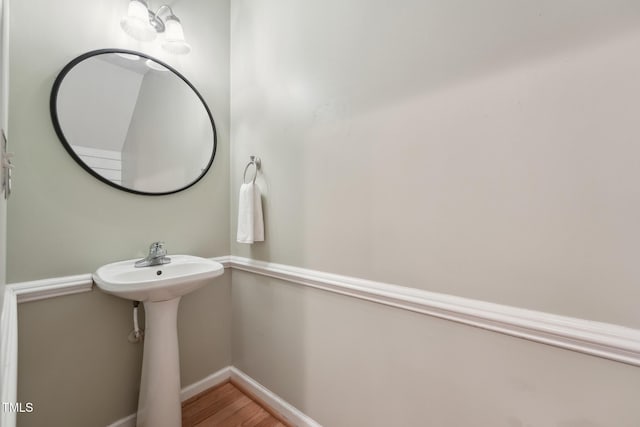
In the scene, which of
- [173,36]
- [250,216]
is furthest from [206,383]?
[173,36]

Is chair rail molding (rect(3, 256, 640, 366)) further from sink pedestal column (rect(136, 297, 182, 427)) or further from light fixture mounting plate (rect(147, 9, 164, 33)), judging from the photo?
light fixture mounting plate (rect(147, 9, 164, 33))

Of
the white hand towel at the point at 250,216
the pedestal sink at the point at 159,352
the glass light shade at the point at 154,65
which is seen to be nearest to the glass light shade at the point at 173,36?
the glass light shade at the point at 154,65

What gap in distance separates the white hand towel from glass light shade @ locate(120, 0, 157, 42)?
90 centimetres

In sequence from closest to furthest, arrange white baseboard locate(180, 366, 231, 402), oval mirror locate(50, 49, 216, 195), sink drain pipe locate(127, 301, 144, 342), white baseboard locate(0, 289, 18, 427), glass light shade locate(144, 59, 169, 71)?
white baseboard locate(0, 289, 18, 427), oval mirror locate(50, 49, 216, 195), sink drain pipe locate(127, 301, 144, 342), glass light shade locate(144, 59, 169, 71), white baseboard locate(180, 366, 231, 402)

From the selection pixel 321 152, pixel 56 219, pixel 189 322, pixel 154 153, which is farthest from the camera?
pixel 189 322

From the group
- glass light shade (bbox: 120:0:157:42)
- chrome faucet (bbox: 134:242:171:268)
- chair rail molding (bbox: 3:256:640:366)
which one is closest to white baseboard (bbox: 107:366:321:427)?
chair rail molding (bbox: 3:256:640:366)

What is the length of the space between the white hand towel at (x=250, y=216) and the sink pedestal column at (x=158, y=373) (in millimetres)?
465

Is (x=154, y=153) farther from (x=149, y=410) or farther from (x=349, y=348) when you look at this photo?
(x=349, y=348)

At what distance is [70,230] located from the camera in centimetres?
109

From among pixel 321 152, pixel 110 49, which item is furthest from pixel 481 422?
pixel 110 49

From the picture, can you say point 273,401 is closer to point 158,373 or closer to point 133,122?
point 158,373

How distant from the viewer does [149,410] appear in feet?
3.72

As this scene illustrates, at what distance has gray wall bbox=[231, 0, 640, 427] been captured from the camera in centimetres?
63

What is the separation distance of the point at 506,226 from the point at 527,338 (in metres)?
0.33
